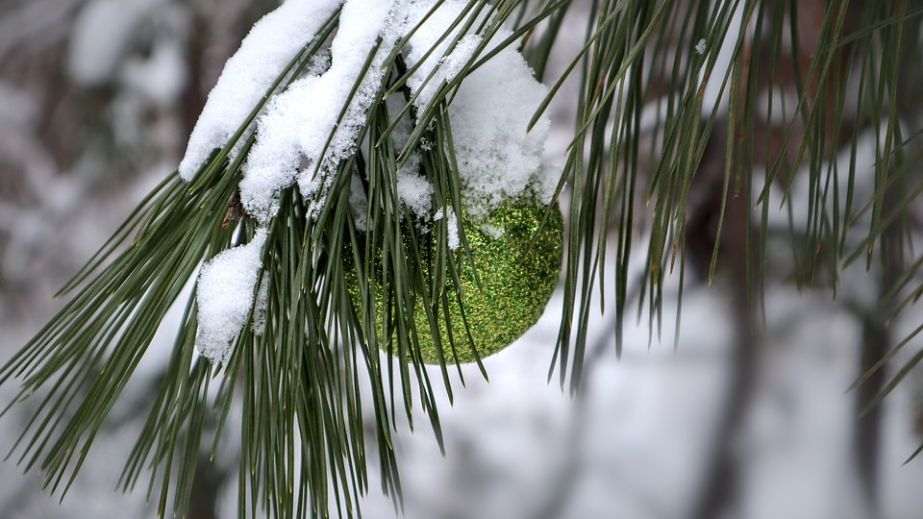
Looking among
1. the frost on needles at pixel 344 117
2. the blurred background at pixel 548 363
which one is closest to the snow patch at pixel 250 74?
the frost on needles at pixel 344 117

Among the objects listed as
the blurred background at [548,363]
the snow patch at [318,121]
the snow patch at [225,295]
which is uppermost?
the blurred background at [548,363]

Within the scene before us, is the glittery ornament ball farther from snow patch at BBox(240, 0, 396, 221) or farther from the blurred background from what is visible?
the blurred background

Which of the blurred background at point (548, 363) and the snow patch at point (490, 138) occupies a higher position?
the blurred background at point (548, 363)

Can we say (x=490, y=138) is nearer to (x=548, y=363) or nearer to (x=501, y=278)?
(x=501, y=278)

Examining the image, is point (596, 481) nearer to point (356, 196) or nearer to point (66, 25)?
point (66, 25)

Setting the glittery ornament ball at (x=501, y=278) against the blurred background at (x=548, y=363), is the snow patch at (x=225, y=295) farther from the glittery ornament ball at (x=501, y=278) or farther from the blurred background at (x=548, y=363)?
the blurred background at (x=548, y=363)

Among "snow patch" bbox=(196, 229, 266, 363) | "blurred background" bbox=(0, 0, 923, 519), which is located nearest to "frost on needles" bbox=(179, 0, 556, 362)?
"snow patch" bbox=(196, 229, 266, 363)

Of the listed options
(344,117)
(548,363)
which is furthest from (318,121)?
(548,363)
